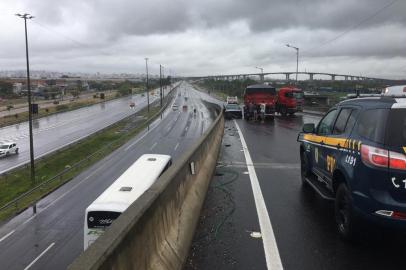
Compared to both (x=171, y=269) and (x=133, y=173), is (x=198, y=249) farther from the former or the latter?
(x=133, y=173)

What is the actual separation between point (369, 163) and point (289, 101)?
3795 cm

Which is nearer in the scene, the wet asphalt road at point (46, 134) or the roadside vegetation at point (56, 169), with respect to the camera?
the roadside vegetation at point (56, 169)

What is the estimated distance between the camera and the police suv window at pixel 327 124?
7626mm

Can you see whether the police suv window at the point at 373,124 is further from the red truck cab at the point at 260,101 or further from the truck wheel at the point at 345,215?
the red truck cab at the point at 260,101

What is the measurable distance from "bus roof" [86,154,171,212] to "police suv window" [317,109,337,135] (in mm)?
5606

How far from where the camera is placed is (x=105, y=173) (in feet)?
117

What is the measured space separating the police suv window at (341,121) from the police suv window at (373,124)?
2.32 feet

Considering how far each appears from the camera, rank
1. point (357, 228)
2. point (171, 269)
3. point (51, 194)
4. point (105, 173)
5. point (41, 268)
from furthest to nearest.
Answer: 1. point (105, 173)
2. point (51, 194)
3. point (41, 268)
4. point (357, 228)
5. point (171, 269)

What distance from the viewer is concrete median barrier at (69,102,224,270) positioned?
3.32 metres

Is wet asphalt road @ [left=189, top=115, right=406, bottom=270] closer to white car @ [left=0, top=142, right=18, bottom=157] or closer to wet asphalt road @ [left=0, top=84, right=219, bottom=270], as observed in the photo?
wet asphalt road @ [left=0, top=84, right=219, bottom=270]

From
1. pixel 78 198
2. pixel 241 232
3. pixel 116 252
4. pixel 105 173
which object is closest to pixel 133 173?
pixel 241 232

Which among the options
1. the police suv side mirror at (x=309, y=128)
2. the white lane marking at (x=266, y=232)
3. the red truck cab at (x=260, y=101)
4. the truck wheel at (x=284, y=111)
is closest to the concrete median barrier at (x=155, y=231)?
the white lane marking at (x=266, y=232)

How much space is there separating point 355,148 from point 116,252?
12.1 ft

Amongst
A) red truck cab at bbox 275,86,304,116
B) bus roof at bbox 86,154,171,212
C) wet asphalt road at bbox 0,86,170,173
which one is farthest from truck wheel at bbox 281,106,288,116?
bus roof at bbox 86,154,171,212
